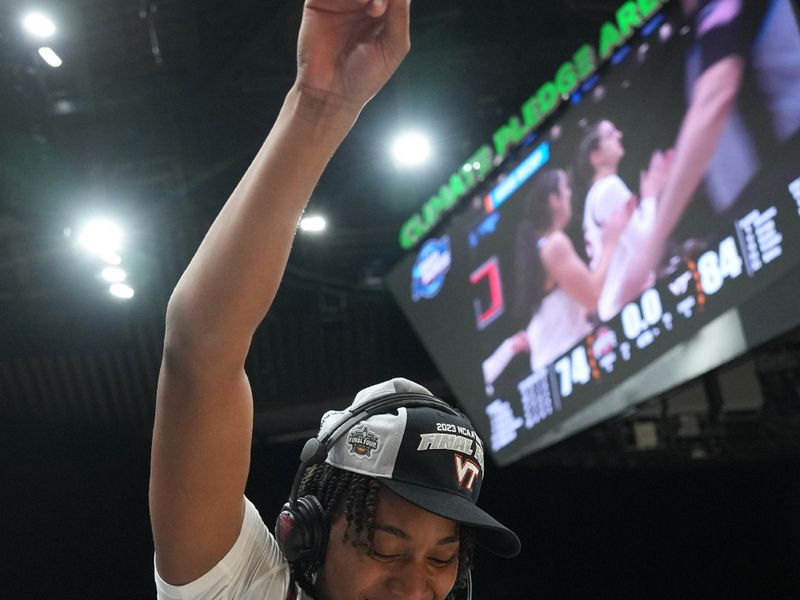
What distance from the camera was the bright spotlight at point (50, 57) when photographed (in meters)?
4.95

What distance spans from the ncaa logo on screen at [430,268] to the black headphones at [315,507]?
12.5ft

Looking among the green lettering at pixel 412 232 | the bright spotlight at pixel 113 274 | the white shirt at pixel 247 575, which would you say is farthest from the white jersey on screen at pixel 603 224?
the bright spotlight at pixel 113 274

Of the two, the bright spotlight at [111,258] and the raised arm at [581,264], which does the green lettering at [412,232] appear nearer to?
the raised arm at [581,264]

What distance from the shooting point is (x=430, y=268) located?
546 centimetres

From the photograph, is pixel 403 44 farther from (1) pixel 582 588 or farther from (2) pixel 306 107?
(1) pixel 582 588

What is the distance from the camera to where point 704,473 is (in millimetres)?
7996

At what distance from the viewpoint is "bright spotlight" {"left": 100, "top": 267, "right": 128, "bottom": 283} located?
628 cm

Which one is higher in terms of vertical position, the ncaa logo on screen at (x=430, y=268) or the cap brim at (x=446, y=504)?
the ncaa logo on screen at (x=430, y=268)

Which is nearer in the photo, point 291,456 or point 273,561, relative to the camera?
point 273,561

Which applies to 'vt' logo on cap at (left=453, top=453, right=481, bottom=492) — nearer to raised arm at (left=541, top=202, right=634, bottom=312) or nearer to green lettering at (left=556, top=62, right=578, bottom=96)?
raised arm at (left=541, top=202, right=634, bottom=312)

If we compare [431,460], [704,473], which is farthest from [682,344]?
[704,473]

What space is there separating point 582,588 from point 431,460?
7028 millimetres

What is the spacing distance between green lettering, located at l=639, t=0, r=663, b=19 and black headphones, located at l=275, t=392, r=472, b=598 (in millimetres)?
3001

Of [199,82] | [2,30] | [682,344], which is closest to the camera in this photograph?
[682,344]
